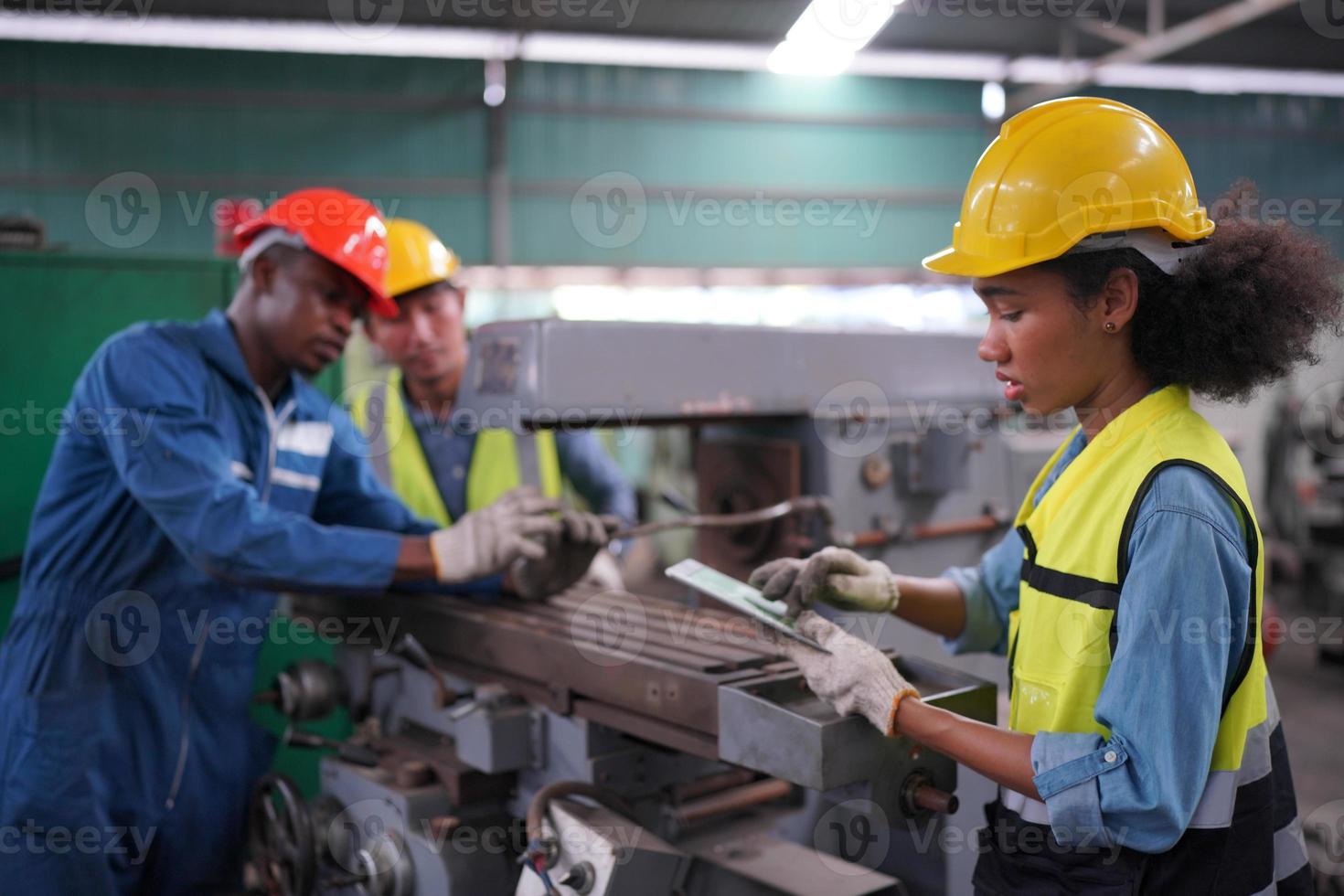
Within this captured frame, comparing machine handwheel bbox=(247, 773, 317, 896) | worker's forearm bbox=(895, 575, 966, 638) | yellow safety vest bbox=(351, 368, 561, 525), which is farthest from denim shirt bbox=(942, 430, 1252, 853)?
yellow safety vest bbox=(351, 368, 561, 525)

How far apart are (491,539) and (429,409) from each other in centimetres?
91

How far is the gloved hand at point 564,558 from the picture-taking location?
5.30ft

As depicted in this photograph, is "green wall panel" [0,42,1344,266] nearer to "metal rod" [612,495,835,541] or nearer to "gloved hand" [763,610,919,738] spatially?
"metal rod" [612,495,835,541]

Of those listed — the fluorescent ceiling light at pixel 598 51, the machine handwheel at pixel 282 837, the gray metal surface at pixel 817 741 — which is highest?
the fluorescent ceiling light at pixel 598 51

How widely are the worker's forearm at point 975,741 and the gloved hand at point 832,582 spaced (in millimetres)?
245

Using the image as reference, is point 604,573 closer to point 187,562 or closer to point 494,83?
point 187,562

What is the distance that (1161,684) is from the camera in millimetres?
803

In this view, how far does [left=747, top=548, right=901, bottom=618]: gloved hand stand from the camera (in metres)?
1.19

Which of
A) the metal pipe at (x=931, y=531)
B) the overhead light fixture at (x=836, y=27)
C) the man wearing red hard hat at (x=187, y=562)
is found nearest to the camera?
the man wearing red hard hat at (x=187, y=562)

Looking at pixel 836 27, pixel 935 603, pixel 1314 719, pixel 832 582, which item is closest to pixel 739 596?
pixel 832 582

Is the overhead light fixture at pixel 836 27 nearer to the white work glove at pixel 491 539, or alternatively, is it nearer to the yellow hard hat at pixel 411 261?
the yellow hard hat at pixel 411 261

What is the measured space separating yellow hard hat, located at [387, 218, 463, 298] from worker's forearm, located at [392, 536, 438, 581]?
30.7 inches

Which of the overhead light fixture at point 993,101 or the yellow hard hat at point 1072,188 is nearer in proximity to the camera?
the yellow hard hat at point 1072,188

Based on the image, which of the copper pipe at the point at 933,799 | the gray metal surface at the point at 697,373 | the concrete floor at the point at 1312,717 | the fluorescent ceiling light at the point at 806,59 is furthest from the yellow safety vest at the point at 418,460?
the fluorescent ceiling light at the point at 806,59
